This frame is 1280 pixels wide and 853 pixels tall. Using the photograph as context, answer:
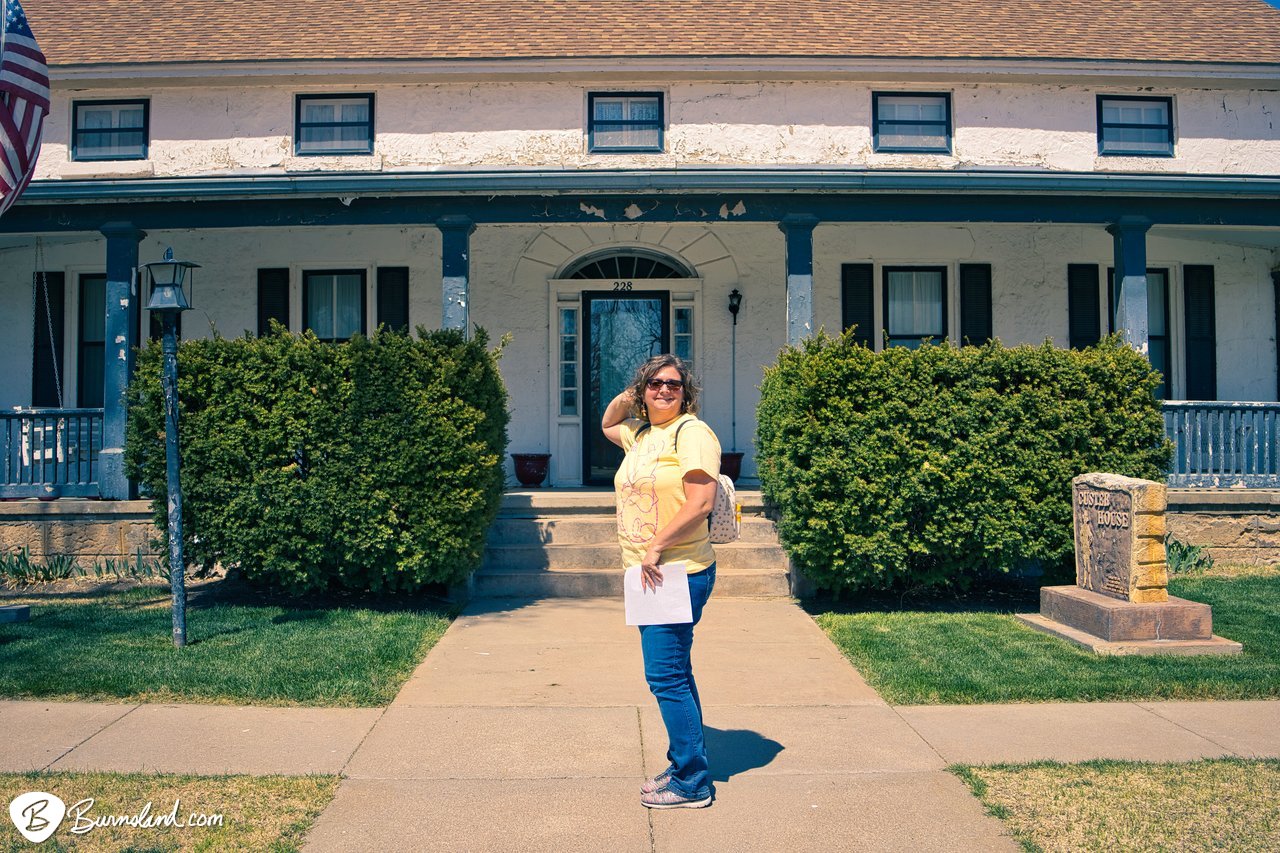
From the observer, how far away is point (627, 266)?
500 inches

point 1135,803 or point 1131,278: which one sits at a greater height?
point 1131,278

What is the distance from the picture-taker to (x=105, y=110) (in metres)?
12.2

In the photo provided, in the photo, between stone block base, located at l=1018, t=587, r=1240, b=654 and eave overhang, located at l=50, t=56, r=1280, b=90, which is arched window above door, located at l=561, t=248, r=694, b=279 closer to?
eave overhang, located at l=50, t=56, r=1280, b=90

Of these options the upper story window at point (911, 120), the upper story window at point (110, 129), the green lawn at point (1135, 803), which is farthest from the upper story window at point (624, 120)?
the green lawn at point (1135, 803)

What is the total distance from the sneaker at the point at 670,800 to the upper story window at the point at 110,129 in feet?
35.4

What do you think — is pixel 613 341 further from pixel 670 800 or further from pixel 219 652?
pixel 670 800

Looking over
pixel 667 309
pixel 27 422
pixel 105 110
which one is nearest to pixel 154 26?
pixel 105 110

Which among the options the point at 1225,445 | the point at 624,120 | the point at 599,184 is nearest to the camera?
the point at 599,184

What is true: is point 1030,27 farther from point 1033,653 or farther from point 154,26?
point 154,26

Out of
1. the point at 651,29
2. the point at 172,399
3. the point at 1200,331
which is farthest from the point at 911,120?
the point at 172,399

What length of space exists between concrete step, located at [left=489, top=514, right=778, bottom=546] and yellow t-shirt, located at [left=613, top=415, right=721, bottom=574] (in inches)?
211

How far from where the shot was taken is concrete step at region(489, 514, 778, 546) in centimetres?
959

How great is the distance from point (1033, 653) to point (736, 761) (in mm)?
2924

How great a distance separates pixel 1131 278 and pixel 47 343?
41.1ft
